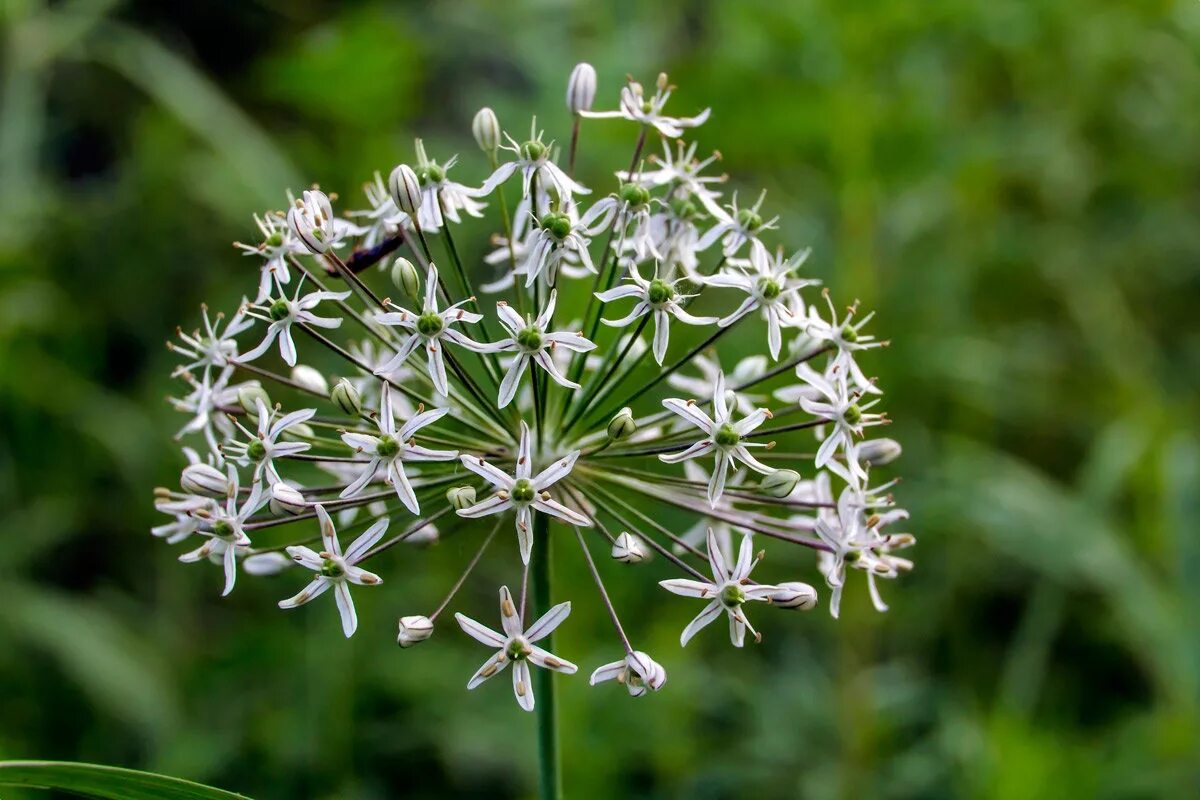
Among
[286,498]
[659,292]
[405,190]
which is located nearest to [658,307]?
[659,292]

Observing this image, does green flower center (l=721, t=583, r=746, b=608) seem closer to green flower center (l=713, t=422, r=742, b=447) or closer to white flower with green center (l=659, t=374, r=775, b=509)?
white flower with green center (l=659, t=374, r=775, b=509)

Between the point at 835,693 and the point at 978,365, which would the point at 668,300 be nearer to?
the point at 835,693

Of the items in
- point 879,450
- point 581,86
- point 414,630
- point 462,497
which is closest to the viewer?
point 414,630

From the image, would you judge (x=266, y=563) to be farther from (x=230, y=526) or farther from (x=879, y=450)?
(x=879, y=450)

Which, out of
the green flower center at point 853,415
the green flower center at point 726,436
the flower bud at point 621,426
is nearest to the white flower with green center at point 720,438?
the green flower center at point 726,436

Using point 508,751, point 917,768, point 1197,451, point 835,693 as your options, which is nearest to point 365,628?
point 508,751

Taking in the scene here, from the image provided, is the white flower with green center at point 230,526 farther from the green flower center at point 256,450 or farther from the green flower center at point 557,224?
the green flower center at point 557,224
